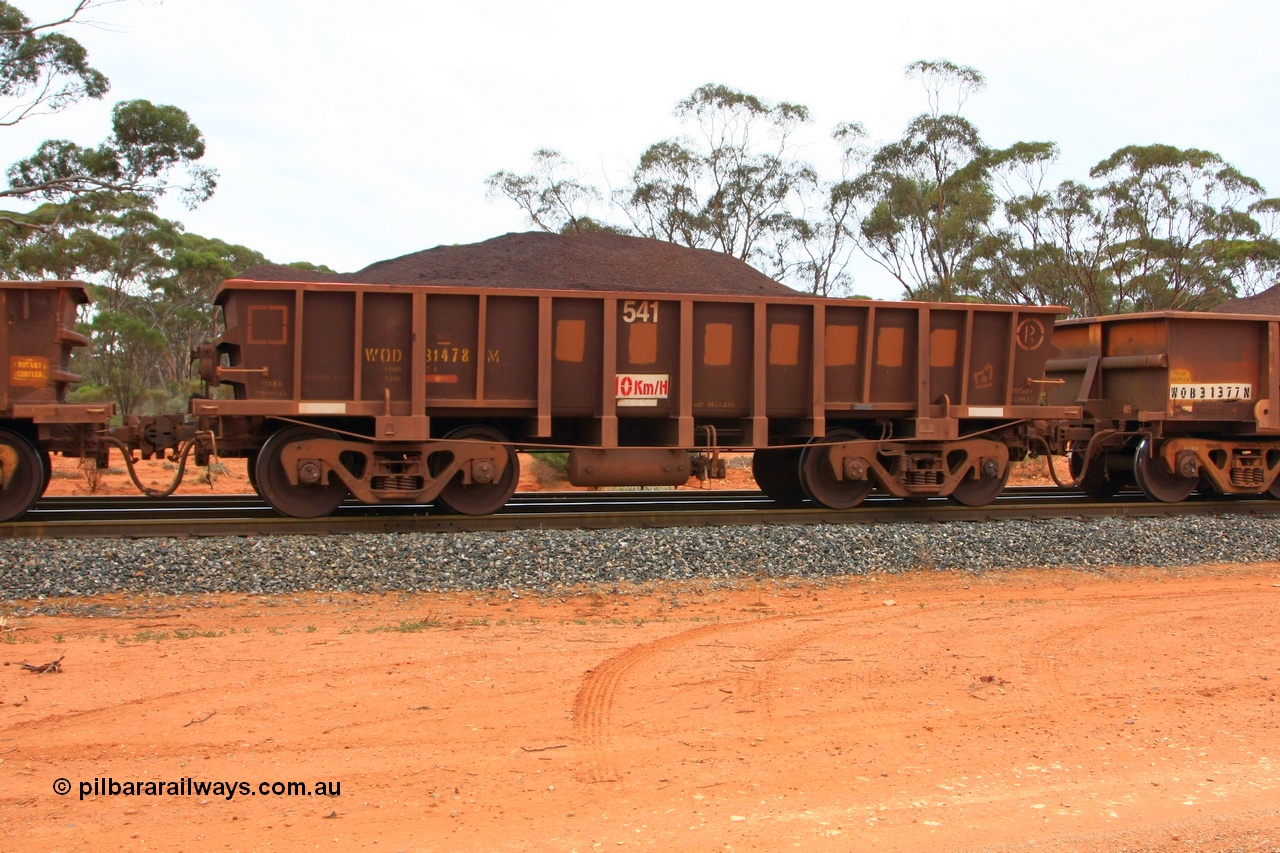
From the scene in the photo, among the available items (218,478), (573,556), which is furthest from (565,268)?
(573,556)

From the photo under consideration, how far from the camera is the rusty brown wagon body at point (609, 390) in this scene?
10383 mm

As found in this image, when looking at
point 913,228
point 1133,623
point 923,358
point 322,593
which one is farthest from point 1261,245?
point 322,593

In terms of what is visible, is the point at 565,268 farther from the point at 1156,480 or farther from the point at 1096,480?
the point at 1156,480

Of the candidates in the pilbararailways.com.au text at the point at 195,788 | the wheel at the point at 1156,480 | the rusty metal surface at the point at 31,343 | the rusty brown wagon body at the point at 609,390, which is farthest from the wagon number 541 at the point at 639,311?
the pilbararailways.com.au text at the point at 195,788

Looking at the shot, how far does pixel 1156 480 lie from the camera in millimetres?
13070

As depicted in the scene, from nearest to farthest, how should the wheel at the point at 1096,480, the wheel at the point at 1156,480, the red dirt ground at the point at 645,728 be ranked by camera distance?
the red dirt ground at the point at 645,728 < the wheel at the point at 1156,480 < the wheel at the point at 1096,480

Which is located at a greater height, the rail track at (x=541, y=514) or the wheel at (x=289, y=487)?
the wheel at (x=289, y=487)

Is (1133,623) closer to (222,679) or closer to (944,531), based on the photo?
(944,531)

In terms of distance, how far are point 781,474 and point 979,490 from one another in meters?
2.32

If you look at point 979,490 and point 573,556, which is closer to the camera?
point 573,556

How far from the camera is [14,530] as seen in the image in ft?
30.7

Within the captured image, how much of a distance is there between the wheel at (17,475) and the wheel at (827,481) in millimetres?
7831

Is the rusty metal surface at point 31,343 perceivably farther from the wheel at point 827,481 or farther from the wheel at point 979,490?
the wheel at point 979,490

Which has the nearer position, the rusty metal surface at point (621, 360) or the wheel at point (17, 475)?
the wheel at point (17, 475)
